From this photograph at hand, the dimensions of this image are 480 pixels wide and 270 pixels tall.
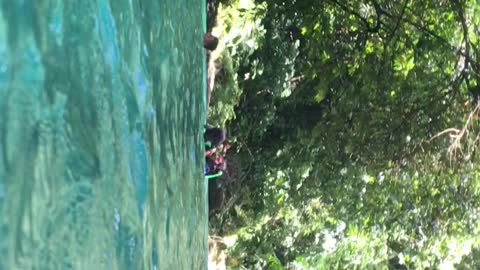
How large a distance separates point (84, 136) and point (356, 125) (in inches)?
142

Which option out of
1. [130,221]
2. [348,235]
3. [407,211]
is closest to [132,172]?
[130,221]

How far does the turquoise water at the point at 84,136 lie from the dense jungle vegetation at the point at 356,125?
297 centimetres

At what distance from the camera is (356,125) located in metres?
4.18

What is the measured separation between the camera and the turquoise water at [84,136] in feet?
1.84

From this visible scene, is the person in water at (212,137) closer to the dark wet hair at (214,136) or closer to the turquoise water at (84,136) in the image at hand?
the dark wet hair at (214,136)

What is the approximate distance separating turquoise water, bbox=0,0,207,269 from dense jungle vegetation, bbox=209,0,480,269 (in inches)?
117

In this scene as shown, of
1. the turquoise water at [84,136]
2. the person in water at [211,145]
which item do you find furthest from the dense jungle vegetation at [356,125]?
the turquoise water at [84,136]

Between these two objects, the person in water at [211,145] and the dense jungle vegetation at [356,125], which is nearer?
the person in water at [211,145]

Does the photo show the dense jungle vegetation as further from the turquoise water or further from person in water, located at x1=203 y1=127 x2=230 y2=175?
the turquoise water

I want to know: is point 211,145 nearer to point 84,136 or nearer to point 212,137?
point 212,137

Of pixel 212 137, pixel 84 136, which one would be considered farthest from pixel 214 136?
pixel 84 136

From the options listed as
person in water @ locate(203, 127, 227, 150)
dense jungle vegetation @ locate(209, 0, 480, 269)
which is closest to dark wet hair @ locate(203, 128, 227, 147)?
person in water @ locate(203, 127, 227, 150)

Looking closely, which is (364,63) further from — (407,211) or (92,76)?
(92,76)

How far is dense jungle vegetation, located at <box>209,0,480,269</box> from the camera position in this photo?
12.7 ft
